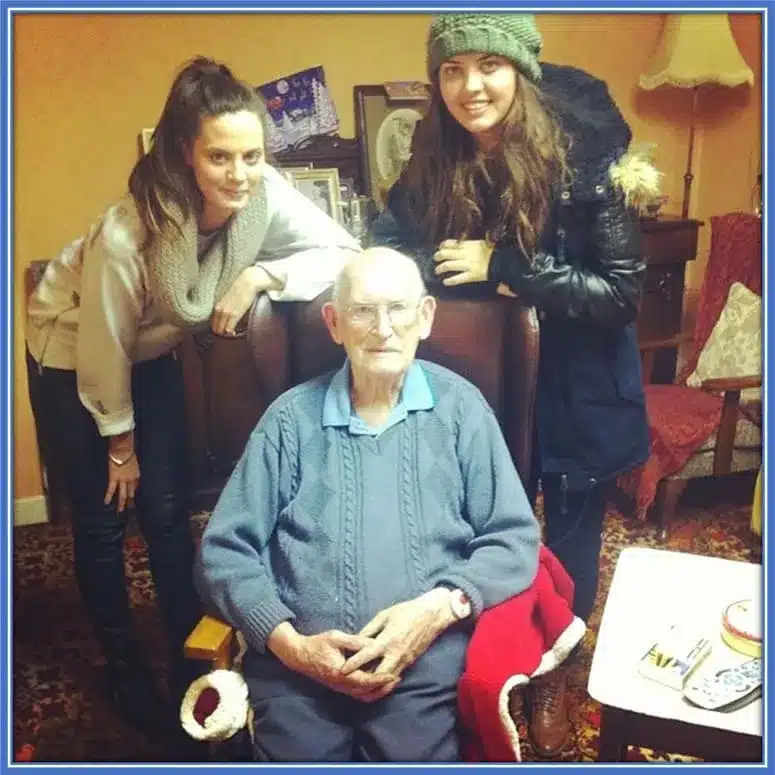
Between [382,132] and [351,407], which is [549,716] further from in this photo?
[382,132]

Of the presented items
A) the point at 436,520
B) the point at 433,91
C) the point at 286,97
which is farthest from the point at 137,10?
the point at 436,520

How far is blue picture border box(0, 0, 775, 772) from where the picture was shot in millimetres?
1146

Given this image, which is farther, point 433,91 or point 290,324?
point 290,324

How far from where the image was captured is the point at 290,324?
130 centimetres

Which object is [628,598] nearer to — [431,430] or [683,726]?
[683,726]

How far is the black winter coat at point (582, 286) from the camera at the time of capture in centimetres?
120

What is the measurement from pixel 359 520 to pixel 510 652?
258mm

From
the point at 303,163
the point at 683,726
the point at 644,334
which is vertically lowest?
the point at 683,726

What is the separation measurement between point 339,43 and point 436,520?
2.10 feet

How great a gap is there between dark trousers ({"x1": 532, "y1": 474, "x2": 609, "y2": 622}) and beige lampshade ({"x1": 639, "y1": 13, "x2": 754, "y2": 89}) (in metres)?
0.57

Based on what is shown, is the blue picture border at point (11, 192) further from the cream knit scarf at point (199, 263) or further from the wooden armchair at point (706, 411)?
the cream knit scarf at point (199, 263)

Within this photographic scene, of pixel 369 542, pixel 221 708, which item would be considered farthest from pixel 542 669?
pixel 221 708

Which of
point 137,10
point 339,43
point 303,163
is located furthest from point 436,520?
point 137,10

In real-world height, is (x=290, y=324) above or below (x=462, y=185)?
below
